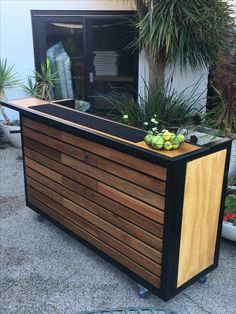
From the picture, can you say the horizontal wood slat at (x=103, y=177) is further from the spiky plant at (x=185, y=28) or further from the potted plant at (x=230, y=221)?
the spiky plant at (x=185, y=28)

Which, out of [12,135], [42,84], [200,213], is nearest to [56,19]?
[42,84]

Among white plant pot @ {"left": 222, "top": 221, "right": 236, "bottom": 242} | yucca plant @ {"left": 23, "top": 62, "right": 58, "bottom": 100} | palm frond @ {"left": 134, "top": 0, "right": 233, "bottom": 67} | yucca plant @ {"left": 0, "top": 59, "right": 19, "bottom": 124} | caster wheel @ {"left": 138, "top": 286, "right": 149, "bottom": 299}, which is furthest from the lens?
yucca plant @ {"left": 23, "top": 62, "right": 58, "bottom": 100}

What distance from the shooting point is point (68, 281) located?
→ 259cm

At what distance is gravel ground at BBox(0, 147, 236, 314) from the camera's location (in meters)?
2.37

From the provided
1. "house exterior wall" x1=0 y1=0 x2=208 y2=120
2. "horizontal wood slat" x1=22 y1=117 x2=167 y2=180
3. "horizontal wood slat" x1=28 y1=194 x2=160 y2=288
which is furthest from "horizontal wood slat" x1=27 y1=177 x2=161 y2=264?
"house exterior wall" x1=0 y1=0 x2=208 y2=120

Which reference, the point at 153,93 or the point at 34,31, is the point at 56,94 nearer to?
the point at 34,31

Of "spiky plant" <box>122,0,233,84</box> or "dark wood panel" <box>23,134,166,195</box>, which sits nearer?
"dark wood panel" <box>23,134,166,195</box>

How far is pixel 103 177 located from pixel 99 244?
0.50 metres

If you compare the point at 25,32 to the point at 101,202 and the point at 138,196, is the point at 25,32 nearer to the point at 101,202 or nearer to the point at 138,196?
the point at 101,202

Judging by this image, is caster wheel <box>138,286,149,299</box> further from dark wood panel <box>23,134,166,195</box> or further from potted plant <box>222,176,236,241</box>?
potted plant <box>222,176,236,241</box>

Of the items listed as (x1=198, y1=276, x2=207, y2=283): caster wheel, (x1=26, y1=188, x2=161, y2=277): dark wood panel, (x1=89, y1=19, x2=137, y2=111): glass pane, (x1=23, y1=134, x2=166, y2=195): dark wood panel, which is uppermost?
(x1=89, y1=19, x2=137, y2=111): glass pane

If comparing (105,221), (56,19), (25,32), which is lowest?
(105,221)

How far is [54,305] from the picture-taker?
2.36 metres

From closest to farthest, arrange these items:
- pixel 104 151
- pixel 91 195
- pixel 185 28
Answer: pixel 104 151 → pixel 91 195 → pixel 185 28
